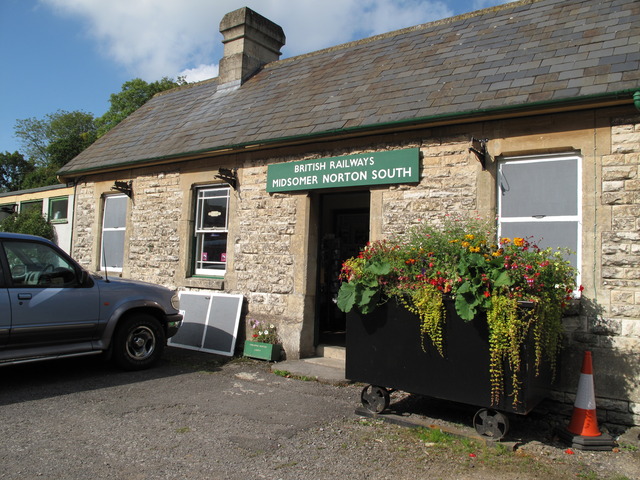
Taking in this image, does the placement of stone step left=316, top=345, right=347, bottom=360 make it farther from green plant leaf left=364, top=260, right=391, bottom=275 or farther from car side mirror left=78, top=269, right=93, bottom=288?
car side mirror left=78, top=269, right=93, bottom=288

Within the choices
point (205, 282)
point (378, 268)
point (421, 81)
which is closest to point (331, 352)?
point (205, 282)

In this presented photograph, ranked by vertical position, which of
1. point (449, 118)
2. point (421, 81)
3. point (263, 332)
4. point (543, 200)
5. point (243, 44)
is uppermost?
point (243, 44)

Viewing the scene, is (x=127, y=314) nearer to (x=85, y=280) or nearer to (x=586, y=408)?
(x=85, y=280)

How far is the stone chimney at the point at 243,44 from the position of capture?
39.0 ft

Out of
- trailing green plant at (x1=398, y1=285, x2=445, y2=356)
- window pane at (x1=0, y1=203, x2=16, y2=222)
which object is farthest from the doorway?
window pane at (x1=0, y1=203, x2=16, y2=222)

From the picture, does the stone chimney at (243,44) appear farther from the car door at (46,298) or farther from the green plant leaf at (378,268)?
the green plant leaf at (378,268)

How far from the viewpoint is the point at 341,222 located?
10562 mm

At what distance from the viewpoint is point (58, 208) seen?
1510 centimetres

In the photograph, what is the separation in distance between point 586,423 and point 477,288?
1.78 metres

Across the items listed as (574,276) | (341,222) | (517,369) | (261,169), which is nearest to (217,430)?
(517,369)

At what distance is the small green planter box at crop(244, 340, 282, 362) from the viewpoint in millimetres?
8094

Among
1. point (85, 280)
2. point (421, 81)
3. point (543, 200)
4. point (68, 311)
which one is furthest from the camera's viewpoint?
point (421, 81)

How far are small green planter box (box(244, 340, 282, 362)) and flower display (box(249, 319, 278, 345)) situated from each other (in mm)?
136

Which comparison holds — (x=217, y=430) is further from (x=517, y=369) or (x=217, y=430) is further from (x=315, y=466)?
Result: (x=517, y=369)
